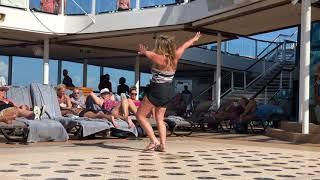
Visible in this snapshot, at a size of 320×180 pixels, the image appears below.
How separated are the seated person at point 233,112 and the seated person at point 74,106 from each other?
3670mm

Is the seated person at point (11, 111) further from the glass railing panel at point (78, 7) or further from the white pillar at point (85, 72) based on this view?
the white pillar at point (85, 72)

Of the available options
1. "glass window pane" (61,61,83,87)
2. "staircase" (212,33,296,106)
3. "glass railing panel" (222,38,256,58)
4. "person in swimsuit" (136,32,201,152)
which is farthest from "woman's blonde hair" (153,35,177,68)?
"glass window pane" (61,61,83,87)

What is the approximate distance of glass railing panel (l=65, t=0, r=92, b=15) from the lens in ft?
60.7

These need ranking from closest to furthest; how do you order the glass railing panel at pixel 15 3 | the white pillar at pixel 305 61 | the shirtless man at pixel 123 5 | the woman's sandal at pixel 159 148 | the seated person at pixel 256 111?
the woman's sandal at pixel 159 148, the white pillar at pixel 305 61, the seated person at pixel 256 111, the glass railing panel at pixel 15 3, the shirtless man at pixel 123 5

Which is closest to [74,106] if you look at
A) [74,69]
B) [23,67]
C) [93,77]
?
[23,67]

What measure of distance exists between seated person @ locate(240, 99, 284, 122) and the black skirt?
6.38m

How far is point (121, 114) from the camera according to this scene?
10.4 m

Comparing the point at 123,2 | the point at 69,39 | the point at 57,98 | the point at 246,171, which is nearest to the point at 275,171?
the point at 246,171

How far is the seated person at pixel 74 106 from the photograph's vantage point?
10449 millimetres

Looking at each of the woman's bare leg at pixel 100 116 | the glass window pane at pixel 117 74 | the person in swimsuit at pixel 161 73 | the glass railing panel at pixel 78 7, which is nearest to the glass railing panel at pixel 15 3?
the glass railing panel at pixel 78 7

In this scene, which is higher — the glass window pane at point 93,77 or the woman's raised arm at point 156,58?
the glass window pane at point 93,77

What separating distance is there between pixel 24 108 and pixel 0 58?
733 inches

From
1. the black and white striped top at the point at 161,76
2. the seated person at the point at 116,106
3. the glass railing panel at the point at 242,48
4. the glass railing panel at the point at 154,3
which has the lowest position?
the seated person at the point at 116,106

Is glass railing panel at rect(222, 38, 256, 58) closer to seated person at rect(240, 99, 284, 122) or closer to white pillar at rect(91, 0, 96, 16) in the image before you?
white pillar at rect(91, 0, 96, 16)
